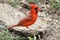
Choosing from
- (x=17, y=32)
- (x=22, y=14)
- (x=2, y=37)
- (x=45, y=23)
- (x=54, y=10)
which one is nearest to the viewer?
(x=2, y=37)

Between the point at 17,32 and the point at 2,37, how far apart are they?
0.46m

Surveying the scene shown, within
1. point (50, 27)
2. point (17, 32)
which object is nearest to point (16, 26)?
point (17, 32)

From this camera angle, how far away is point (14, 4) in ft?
25.2

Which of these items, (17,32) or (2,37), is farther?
(17,32)

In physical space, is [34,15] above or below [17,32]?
above

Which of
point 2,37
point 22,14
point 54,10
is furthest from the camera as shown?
point 54,10

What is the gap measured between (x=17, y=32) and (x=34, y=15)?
60 cm

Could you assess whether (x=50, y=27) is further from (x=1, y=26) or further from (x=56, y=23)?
(x=1, y=26)

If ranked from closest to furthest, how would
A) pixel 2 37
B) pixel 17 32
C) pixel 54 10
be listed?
pixel 2 37, pixel 17 32, pixel 54 10

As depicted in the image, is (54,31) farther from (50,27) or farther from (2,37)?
(2,37)

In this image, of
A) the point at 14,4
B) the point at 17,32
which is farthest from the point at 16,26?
the point at 14,4

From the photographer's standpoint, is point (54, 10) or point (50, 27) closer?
point (50, 27)

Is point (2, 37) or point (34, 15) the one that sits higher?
point (34, 15)

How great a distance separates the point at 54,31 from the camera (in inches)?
240
